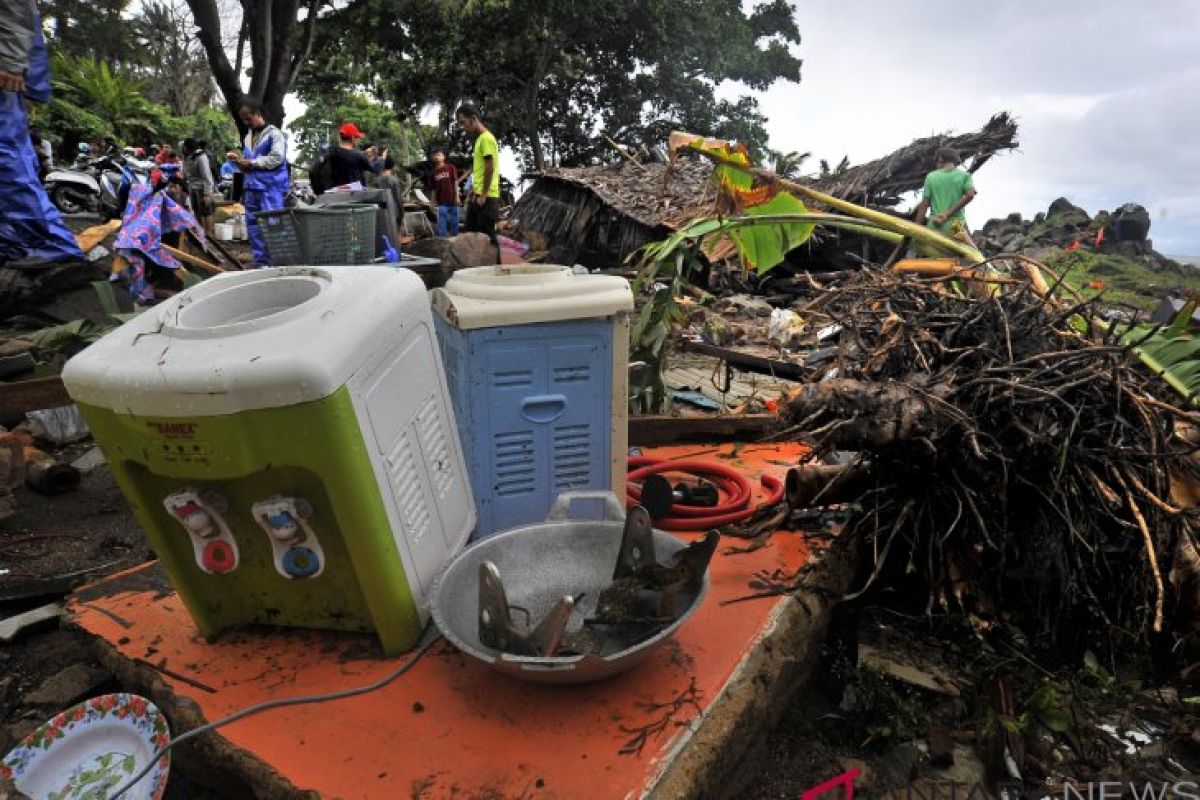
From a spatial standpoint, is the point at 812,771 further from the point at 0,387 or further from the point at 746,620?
the point at 0,387

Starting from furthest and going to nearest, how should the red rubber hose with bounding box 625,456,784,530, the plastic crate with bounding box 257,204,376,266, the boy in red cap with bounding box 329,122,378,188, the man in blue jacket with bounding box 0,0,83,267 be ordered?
1. the boy in red cap with bounding box 329,122,378,188
2. the man in blue jacket with bounding box 0,0,83,267
3. the plastic crate with bounding box 257,204,376,266
4. the red rubber hose with bounding box 625,456,784,530

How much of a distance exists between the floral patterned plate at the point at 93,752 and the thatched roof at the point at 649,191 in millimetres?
9501

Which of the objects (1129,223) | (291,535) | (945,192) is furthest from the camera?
(1129,223)

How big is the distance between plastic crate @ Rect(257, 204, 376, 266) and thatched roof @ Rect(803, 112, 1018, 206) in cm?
906

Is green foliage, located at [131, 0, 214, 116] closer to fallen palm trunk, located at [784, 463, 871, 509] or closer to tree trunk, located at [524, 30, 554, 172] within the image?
tree trunk, located at [524, 30, 554, 172]

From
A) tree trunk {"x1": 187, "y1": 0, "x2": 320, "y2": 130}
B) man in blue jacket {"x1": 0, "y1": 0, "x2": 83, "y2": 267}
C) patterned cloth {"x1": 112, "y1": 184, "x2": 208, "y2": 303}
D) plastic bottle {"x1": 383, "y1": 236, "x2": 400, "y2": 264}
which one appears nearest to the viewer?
man in blue jacket {"x1": 0, "y1": 0, "x2": 83, "y2": 267}

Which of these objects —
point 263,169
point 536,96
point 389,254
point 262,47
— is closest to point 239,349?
point 389,254

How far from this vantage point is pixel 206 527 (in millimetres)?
1962

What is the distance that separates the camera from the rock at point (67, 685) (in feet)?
8.20

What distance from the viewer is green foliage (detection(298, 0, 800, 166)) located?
57.7ft

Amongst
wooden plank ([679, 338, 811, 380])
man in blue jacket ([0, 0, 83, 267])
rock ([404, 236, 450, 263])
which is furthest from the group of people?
wooden plank ([679, 338, 811, 380])

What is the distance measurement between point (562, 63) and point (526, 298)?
18.8 meters
